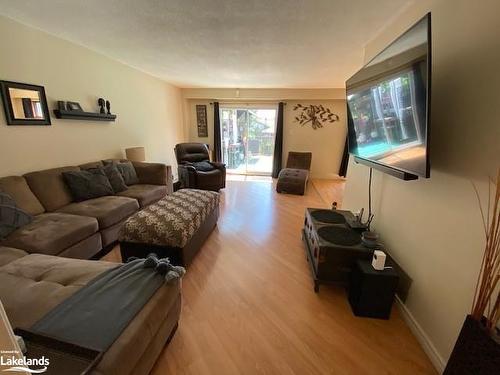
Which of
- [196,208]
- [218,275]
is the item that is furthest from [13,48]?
[218,275]

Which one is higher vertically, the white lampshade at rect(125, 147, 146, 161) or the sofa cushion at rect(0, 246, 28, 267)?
the white lampshade at rect(125, 147, 146, 161)

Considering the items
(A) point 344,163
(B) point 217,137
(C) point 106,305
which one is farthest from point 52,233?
(A) point 344,163

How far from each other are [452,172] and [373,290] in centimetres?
94

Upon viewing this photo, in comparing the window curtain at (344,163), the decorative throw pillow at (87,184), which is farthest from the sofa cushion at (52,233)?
the window curtain at (344,163)

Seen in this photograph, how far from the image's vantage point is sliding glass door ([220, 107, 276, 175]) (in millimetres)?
6070

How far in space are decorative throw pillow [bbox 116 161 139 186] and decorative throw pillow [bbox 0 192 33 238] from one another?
138 centimetres

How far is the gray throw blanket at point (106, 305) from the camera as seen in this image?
3.07 feet

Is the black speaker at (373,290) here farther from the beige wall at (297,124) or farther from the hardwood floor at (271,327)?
the beige wall at (297,124)

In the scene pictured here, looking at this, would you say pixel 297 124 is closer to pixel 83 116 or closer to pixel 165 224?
pixel 83 116

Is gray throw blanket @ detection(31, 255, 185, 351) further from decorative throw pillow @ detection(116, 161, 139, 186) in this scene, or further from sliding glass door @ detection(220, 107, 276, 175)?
sliding glass door @ detection(220, 107, 276, 175)

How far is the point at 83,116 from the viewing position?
2904mm

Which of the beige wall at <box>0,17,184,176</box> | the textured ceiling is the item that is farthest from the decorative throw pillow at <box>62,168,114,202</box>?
the textured ceiling

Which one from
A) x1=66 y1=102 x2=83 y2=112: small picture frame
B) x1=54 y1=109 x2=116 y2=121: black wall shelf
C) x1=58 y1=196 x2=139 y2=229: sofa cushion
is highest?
x1=66 y1=102 x2=83 y2=112: small picture frame

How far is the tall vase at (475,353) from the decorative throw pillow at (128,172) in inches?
146
